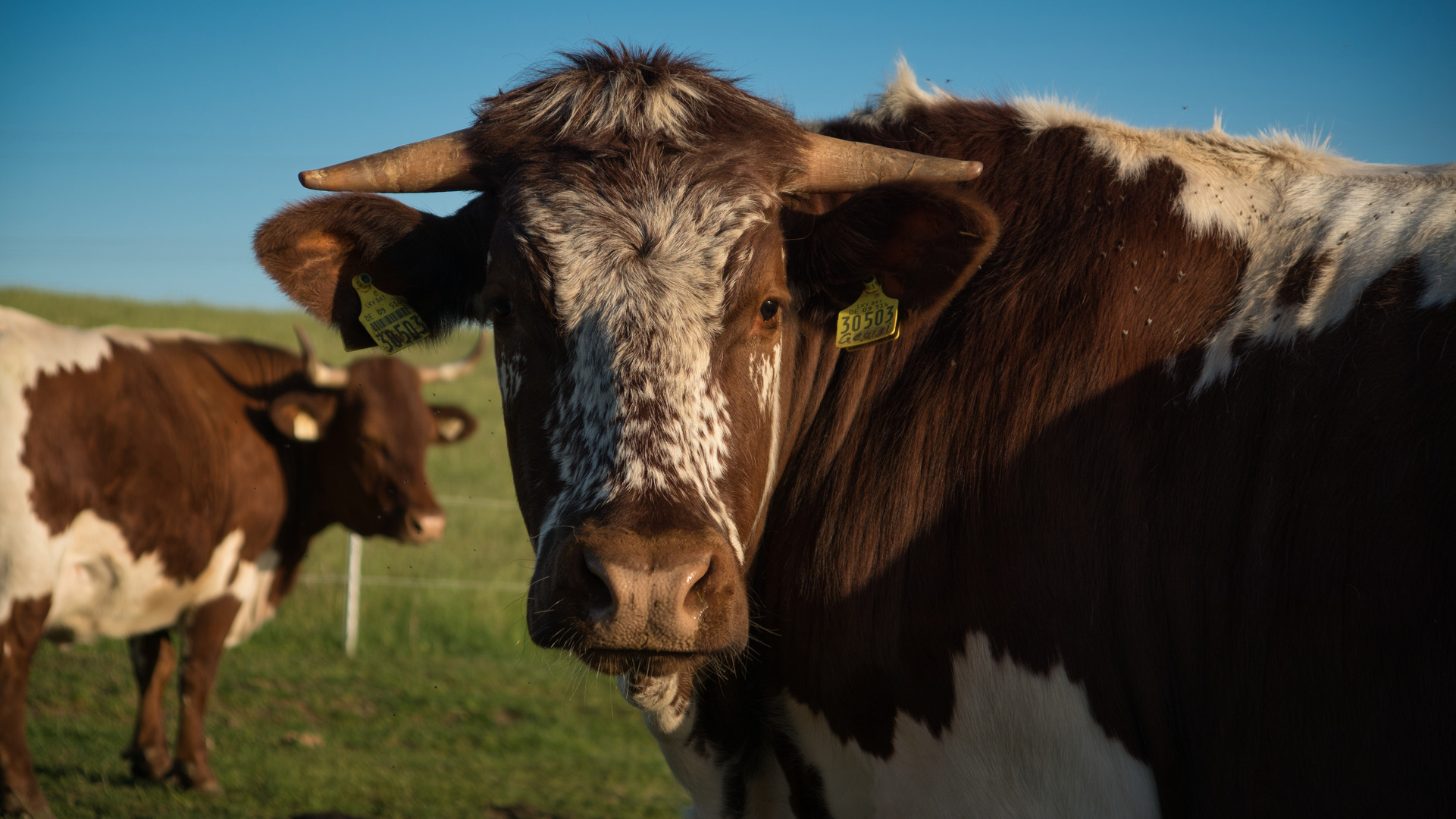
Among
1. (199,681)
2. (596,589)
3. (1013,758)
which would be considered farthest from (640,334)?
(199,681)

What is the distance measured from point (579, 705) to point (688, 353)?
7.06 meters

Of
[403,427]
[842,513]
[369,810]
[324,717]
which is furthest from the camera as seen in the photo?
[403,427]

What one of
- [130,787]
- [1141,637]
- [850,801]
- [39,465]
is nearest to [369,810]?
[130,787]

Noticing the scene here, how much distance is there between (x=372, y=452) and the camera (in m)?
8.27

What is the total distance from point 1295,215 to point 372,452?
7353mm

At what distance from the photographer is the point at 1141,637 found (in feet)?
7.00

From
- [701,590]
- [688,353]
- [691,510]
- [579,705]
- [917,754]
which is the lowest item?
[579,705]

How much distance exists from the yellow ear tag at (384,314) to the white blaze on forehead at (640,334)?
78 cm

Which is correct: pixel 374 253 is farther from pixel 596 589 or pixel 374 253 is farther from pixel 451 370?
pixel 451 370

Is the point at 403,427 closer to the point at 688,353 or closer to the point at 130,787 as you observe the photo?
the point at 130,787

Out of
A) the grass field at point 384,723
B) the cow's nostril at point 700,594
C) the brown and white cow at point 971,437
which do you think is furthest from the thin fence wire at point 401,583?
the cow's nostril at point 700,594

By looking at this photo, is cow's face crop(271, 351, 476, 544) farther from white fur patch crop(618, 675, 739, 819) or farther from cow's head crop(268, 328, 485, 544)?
white fur patch crop(618, 675, 739, 819)

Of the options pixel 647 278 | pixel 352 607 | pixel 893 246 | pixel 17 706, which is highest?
pixel 893 246

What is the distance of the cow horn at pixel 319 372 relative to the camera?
836cm
